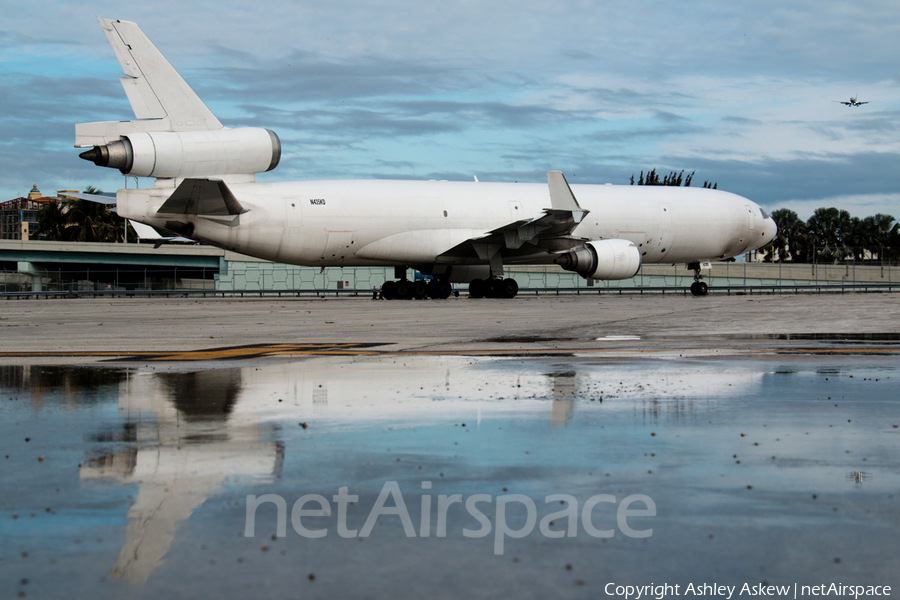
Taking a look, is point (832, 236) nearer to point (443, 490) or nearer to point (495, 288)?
point (495, 288)

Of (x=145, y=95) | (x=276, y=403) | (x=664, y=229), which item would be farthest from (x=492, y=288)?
(x=276, y=403)

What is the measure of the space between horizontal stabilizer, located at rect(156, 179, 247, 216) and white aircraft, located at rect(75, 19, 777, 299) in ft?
0.18

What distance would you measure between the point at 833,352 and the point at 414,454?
8.78m

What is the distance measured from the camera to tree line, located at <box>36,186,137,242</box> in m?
107

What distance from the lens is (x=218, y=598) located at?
3066 millimetres

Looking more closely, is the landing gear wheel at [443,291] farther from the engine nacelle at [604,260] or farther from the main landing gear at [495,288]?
the engine nacelle at [604,260]

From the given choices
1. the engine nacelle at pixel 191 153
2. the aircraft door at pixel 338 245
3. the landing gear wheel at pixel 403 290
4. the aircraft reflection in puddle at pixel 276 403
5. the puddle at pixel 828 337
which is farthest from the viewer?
the landing gear wheel at pixel 403 290

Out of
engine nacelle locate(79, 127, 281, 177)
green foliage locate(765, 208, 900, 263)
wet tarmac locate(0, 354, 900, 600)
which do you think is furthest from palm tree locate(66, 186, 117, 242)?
wet tarmac locate(0, 354, 900, 600)

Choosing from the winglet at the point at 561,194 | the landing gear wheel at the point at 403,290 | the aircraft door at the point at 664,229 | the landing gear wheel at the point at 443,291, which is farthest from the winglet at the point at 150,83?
the aircraft door at the point at 664,229

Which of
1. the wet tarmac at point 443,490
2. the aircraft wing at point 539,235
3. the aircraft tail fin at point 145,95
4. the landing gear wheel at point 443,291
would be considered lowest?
the wet tarmac at point 443,490

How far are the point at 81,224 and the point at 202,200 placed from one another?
86.8 meters

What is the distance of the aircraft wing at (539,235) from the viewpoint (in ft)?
106

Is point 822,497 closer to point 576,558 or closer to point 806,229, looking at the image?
point 576,558

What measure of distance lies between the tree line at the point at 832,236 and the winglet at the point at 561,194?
117 metres
